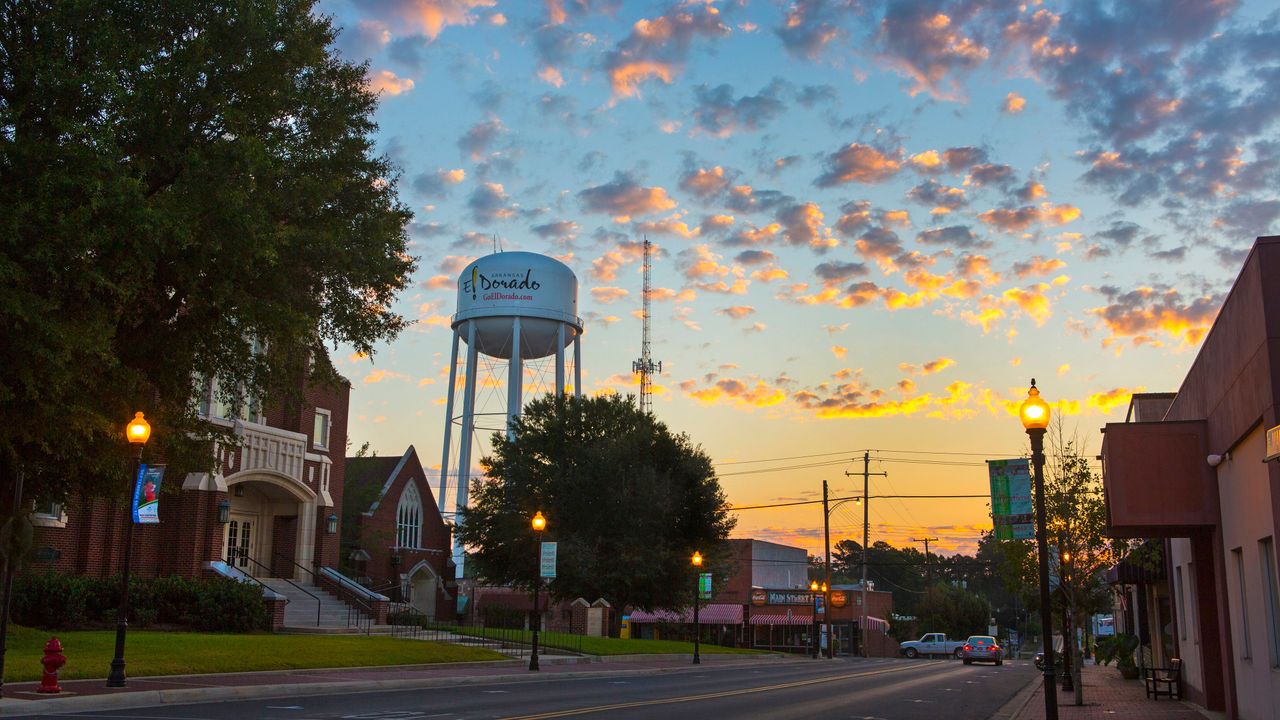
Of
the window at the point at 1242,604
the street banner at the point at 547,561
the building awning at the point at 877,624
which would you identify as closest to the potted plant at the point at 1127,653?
the street banner at the point at 547,561

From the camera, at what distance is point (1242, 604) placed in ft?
54.5

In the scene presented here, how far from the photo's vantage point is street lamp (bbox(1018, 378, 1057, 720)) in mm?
13000

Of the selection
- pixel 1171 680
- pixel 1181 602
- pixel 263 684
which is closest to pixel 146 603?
pixel 263 684

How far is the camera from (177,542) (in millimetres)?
33625

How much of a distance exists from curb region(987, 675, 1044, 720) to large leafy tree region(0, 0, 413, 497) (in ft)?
49.2

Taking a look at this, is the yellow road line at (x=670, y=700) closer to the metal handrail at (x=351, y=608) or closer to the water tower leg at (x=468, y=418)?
the metal handrail at (x=351, y=608)

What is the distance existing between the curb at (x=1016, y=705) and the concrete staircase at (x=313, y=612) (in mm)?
19706

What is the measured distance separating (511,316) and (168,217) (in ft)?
118

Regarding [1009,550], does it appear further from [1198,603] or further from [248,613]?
[248,613]

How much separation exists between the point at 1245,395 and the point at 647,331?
62315 mm

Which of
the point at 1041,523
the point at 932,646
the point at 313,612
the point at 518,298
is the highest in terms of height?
the point at 518,298

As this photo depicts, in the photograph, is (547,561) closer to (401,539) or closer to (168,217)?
(168,217)

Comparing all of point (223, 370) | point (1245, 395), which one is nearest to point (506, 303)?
point (223, 370)

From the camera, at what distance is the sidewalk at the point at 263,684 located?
1541 cm
